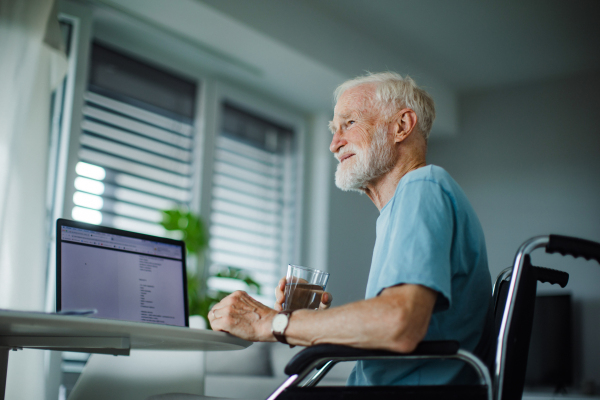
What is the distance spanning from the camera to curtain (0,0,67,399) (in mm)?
2338

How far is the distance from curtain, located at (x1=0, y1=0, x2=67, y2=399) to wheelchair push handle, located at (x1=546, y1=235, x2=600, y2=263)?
215 centimetres

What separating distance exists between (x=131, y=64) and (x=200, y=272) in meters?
1.45

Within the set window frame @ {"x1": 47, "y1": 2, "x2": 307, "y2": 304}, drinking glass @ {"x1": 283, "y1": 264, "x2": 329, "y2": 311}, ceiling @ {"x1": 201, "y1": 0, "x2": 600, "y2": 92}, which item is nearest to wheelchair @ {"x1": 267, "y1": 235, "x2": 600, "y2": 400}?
drinking glass @ {"x1": 283, "y1": 264, "x2": 329, "y2": 311}

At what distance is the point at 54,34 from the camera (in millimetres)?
2721

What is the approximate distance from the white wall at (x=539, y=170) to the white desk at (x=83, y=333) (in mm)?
3966

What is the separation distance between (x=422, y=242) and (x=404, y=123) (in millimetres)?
587

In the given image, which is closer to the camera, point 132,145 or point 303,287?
point 303,287

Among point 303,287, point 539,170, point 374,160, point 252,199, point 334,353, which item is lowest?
point 334,353

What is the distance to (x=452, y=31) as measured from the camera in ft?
13.5

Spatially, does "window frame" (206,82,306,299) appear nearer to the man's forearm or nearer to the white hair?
the white hair

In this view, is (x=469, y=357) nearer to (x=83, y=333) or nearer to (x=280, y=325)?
(x=280, y=325)

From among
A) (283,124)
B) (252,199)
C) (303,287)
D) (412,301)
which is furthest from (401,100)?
(283,124)

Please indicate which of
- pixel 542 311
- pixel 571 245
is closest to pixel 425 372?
pixel 571 245

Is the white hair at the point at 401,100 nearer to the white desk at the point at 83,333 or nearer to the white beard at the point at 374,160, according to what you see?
the white beard at the point at 374,160
